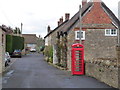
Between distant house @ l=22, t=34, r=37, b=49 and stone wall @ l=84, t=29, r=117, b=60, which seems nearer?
stone wall @ l=84, t=29, r=117, b=60

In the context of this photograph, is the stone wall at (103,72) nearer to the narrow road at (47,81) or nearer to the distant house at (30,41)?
the narrow road at (47,81)

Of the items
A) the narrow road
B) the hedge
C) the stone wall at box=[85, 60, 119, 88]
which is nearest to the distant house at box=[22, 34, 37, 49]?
the hedge

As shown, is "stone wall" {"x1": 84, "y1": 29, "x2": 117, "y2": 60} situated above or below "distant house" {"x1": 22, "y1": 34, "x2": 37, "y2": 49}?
below

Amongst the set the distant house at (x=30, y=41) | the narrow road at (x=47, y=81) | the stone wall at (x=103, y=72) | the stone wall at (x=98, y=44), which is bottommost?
the narrow road at (x=47, y=81)

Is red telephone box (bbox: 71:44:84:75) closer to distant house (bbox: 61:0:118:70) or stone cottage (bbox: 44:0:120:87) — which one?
stone cottage (bbox: 44:0:120:87)

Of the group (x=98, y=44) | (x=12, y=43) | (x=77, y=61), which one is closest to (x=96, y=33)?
(x=98, y=44)

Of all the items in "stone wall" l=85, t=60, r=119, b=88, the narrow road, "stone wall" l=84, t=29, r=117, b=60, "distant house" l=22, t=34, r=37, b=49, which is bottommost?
the narrow road

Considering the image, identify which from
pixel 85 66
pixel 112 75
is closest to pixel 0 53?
pixel 85 66

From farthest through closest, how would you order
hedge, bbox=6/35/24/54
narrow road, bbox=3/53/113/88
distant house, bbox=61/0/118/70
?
1. hedge, bbox=6/35/24/54
2. distant house, bbox=61/0/118/70
3. narrow road, bbox=3/53/113/88

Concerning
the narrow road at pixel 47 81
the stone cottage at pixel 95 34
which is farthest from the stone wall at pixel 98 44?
the narrow road at pixel 47 81

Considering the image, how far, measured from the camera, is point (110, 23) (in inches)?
1128

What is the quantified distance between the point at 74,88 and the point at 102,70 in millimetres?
2778

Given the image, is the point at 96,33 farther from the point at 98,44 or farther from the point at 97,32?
the point at 98,44

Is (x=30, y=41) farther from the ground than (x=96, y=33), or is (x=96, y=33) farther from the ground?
(x=30, y=41)
